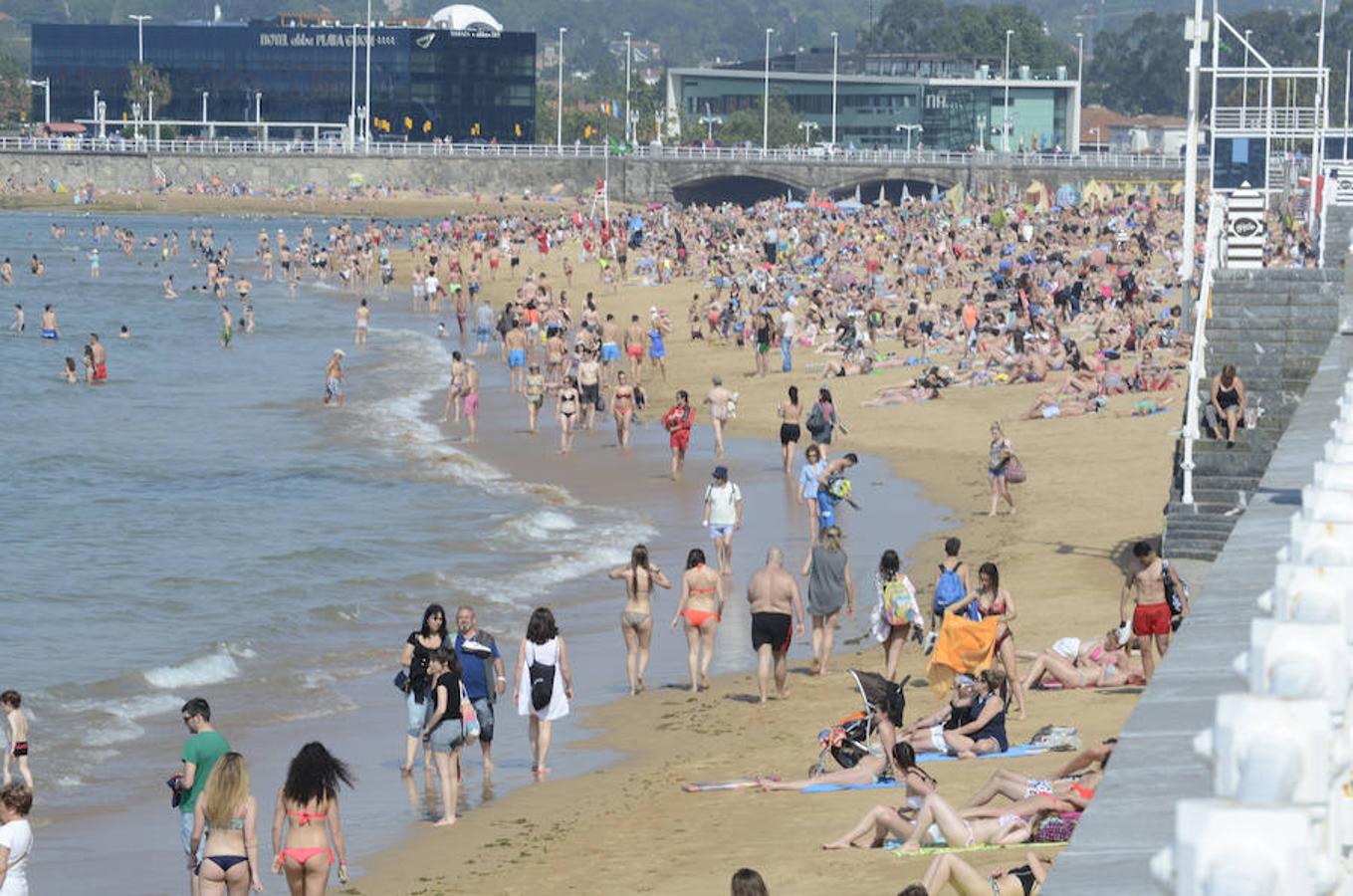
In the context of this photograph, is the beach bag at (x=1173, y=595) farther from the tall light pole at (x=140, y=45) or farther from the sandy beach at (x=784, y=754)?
the tall light pole at (x=140, y=45)

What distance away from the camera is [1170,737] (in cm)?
648

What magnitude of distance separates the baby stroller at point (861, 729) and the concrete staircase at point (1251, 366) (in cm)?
544

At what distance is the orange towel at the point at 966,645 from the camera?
12992 millimetres

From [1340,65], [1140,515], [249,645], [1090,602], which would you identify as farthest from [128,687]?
[1340,65]

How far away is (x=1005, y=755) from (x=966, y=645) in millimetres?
1150

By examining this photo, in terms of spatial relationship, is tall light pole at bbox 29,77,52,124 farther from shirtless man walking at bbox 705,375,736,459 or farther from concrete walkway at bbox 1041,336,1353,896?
concrete walkway at bbox 1041,336,1353,896

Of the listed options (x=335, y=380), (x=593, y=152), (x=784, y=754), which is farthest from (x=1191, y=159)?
(x=593, y=152)

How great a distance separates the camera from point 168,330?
2039 inches

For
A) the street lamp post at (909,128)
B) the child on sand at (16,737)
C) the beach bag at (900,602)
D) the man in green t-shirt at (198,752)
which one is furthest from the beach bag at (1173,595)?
the street lamp post at (909,128)

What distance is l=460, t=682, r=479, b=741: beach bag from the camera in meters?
12.6

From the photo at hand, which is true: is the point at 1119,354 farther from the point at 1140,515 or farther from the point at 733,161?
the point at 733,161

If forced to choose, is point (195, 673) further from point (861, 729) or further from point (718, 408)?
point (718, 408)

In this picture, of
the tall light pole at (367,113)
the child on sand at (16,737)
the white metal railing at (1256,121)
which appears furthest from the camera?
the tall light pole at (367,113)

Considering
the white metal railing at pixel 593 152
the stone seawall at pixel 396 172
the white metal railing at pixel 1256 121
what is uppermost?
the white metal railing at pixel 593 152
